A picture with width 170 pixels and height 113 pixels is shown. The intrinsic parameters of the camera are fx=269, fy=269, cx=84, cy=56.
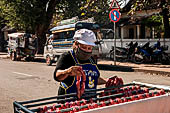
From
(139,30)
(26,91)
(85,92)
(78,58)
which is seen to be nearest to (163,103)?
(85,92)

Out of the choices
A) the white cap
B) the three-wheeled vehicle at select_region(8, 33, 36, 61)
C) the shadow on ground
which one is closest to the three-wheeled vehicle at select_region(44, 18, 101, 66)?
the shadow on ground

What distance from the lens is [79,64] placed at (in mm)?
3156

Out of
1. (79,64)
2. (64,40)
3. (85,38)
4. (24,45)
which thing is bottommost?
(79,64)

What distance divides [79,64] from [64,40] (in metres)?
12.8

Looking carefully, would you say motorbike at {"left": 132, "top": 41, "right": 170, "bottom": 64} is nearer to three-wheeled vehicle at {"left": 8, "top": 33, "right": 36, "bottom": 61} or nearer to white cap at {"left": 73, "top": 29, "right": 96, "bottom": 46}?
three-wheeled vehicle at {"left": 8, "top": 33, "right": 36, "bottom": 61}

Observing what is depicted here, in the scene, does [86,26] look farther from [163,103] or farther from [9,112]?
[163,103]

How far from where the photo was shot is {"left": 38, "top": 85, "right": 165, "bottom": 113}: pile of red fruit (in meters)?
2.50

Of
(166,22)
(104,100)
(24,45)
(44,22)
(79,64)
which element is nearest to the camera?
(104,100)

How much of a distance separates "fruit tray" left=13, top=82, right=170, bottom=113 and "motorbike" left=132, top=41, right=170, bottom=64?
42.8 feet

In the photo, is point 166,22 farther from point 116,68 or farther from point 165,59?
point 116,68

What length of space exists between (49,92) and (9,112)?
90.1 inches

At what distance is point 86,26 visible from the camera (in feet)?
49.3

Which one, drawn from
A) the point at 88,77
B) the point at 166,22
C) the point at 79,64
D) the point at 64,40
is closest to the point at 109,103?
the point at 88,77

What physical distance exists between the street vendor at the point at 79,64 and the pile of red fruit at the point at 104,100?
0.75 ft
